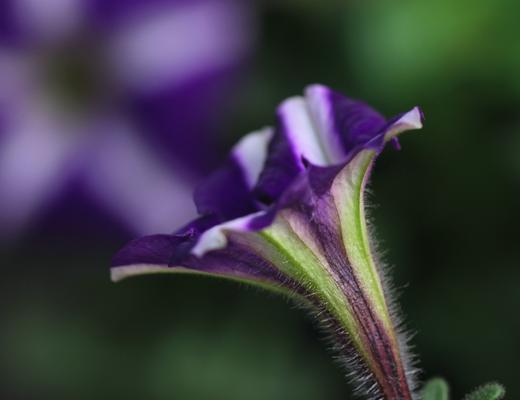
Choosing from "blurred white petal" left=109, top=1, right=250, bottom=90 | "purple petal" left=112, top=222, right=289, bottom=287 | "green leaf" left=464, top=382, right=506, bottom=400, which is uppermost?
"blurred white petal" left=109, top=1, right=250, bottom=90

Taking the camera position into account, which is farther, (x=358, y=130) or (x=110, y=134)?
(x=110, y=134)

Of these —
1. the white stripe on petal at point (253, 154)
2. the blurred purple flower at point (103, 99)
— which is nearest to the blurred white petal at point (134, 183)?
the blurred purple flower at point (103, 99)

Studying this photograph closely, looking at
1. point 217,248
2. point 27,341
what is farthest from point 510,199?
point 217,248

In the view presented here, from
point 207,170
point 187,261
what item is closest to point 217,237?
point 187,261

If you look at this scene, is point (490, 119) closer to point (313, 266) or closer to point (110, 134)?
point (110, 134)

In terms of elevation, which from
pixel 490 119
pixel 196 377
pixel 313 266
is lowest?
pixel 196 377

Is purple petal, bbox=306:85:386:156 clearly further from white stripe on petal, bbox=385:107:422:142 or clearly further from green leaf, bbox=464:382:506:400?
green leaf, bbox=464:382:506:400

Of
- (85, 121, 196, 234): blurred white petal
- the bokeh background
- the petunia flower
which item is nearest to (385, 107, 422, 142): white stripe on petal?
the petunia flower

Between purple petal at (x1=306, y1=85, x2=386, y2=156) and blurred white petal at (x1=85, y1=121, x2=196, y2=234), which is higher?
purple petal at (x1=306, y1=85, x2=386, y2=156)

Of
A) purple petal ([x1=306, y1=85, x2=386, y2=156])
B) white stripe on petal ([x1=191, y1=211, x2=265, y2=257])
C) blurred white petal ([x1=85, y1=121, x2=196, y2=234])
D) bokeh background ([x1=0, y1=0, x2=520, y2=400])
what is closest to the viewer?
white stripe on petal ([x1=191, y1=211, x2=265, y2=257])
